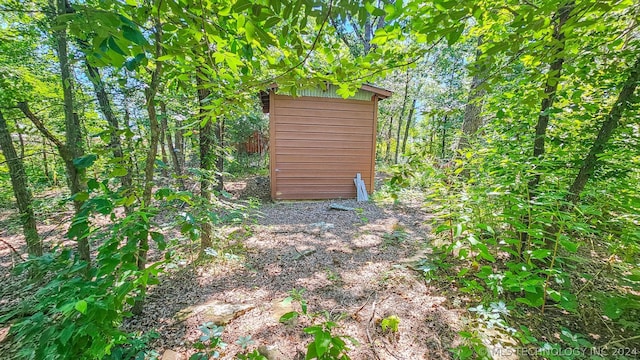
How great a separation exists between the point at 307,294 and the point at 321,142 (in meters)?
4.60

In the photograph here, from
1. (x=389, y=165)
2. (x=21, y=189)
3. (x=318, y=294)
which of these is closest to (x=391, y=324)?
(x=318, y=294)

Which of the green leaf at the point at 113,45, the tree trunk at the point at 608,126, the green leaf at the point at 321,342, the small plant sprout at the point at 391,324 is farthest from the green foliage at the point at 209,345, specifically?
the tree trunk at the point at 608,126

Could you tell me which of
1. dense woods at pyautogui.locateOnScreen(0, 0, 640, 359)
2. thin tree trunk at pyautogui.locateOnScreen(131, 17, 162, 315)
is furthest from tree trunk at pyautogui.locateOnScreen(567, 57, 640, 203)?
thin tree trunk at pyautogui.locateOnScreen(131, 17, 162, 315)

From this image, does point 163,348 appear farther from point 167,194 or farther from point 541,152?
point 541,152

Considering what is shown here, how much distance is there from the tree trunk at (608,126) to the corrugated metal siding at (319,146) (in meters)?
4.77

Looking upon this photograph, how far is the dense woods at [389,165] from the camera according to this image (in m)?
0.95

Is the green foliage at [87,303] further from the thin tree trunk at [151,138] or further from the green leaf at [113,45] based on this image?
the green leaf at [113,45]

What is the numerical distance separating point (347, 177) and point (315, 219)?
2225mm

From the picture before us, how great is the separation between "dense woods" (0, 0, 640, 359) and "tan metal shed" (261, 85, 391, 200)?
11.2 ft

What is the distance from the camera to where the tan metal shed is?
599 centimetres

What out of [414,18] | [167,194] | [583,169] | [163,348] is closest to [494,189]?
[583,169]

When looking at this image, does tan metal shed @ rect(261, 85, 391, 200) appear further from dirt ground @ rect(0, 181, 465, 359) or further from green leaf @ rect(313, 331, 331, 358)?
green leaf @ rect(313, 331, 331, 358)

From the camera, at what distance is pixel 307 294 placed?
2.11 meters

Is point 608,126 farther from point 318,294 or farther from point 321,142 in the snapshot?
point 321,142
